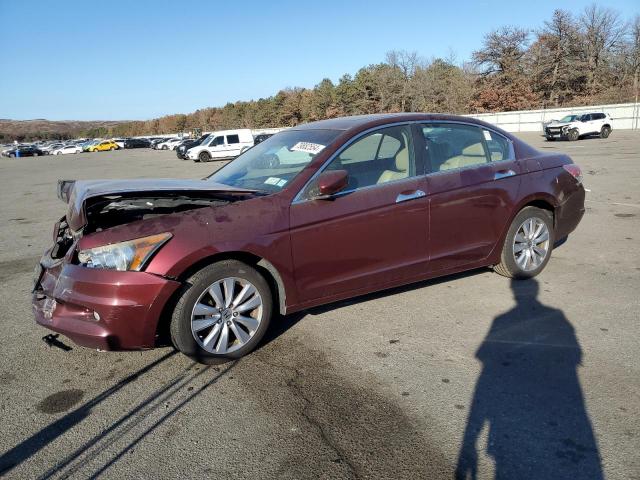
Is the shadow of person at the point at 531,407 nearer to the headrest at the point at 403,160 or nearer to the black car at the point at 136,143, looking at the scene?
the headrest at the point at 403,160

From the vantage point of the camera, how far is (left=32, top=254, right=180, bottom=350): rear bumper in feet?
10.7

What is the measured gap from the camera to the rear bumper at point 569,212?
5293 mm

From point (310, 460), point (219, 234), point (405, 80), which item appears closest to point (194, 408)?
point (310, 460)

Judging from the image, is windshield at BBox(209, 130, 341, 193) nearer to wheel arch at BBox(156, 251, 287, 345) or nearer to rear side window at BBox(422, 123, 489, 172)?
wheel arch at BBox(156, 251, 287, 345)

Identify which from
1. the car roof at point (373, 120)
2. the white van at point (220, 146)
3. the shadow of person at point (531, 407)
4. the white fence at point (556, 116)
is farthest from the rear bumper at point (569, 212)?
the white fence at point (556, 116)

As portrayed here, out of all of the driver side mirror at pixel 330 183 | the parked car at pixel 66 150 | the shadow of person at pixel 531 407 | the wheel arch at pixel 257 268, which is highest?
the parked car at pixel 66 150

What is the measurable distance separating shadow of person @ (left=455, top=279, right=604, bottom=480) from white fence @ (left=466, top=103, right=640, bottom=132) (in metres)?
37.5

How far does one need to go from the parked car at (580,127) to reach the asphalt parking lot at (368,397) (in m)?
29.1

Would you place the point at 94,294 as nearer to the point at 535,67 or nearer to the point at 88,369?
the point at 88,369

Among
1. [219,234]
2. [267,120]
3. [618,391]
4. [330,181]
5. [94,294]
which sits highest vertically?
[267,120]

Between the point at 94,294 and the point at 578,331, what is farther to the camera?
the point at 578,331

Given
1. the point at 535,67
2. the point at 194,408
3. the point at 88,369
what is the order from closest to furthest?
the point at 194,408 < the point at 88,369 < the point at 535,67

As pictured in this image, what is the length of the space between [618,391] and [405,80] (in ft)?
A: 242

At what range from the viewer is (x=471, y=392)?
3.12 metres
